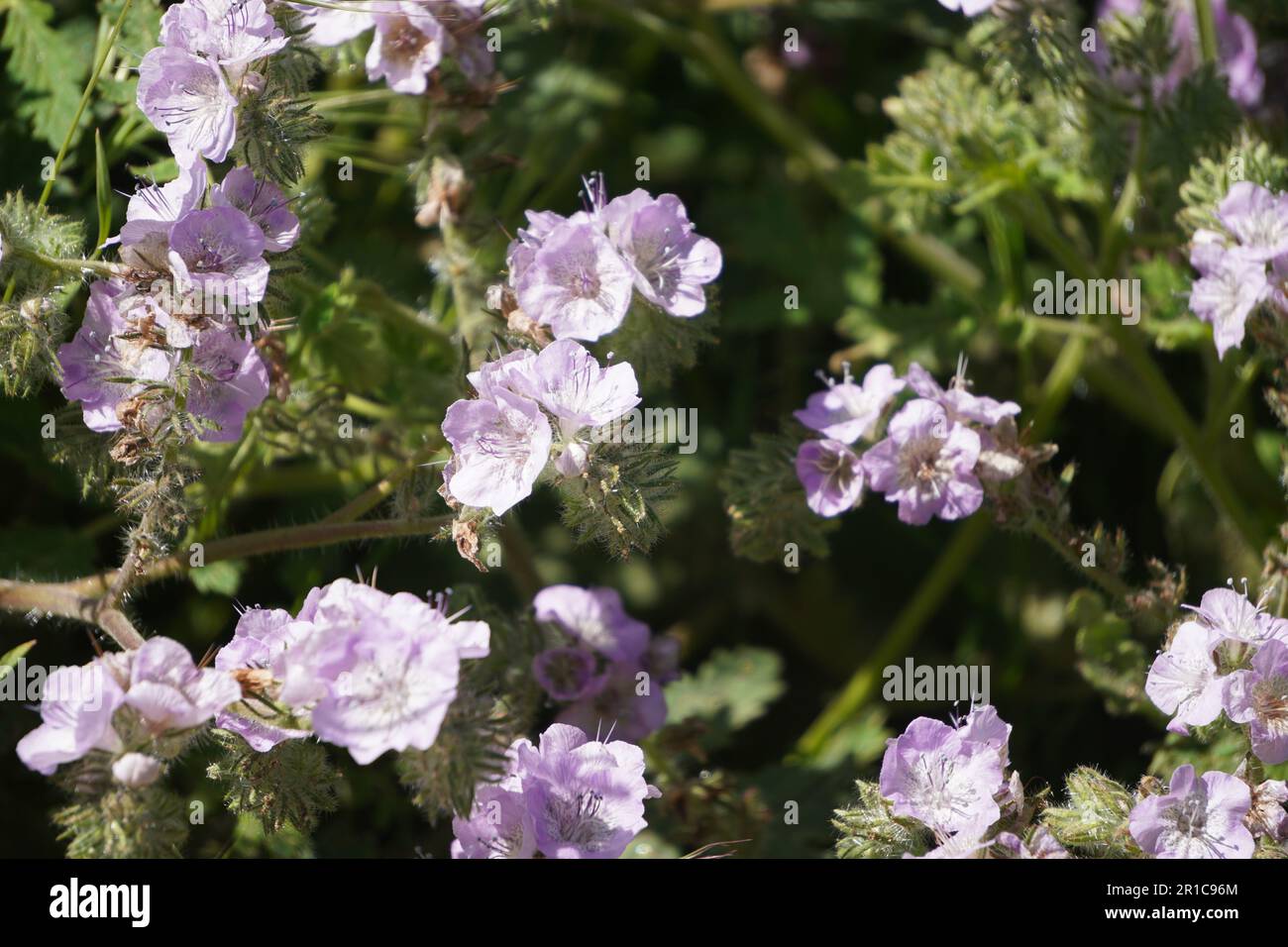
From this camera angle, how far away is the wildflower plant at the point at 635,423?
237 centimetres

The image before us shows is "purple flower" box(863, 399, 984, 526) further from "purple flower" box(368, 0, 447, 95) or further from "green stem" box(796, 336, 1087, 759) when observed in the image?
"purple flower" box(368, 0, 447, 95)

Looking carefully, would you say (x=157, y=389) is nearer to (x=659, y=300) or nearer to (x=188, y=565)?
(x=188, y=565)

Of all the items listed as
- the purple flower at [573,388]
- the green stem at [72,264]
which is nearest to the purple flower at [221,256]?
the green stem at [72,264]

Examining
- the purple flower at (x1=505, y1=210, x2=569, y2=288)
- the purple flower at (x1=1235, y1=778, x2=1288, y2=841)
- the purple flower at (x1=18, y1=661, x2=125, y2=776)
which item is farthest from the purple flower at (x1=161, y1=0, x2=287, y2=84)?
the purple flower at (x1=1235, y1=778, x2=1288, y2=841)

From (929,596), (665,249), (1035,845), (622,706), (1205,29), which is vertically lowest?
(1035,845)

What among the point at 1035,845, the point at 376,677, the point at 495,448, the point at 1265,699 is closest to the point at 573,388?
the point at 495,448

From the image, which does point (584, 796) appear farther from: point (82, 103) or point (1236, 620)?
point (82, 103)

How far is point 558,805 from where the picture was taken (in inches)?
94.0

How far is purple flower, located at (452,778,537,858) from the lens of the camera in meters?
2.33

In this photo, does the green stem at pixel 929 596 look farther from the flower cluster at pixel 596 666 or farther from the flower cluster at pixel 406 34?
the flower cluster at pixel 406 34

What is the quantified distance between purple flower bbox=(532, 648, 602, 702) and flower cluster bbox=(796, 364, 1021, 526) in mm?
610

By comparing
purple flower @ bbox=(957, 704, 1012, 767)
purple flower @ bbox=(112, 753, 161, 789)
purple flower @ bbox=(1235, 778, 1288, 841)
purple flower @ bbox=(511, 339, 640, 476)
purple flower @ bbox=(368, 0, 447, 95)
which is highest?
purple flower @ bbox=(368, 0, 447, 95)

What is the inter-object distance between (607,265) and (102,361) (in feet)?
3.16
